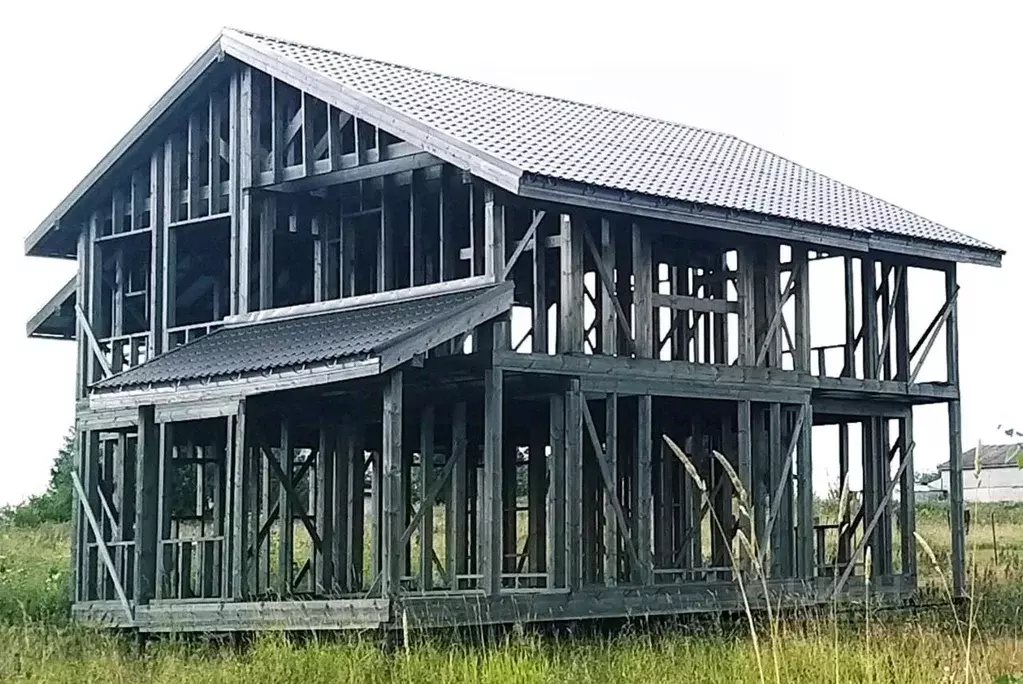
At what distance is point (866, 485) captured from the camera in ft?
79.8

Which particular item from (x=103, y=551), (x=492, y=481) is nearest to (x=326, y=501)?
(x=103, y=551)

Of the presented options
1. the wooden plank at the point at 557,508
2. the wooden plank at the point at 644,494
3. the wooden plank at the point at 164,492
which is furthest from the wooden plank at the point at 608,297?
the wooden plank at the point at 164,492

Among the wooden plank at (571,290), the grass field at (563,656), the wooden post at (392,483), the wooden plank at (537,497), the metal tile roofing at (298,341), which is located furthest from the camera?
the wooden plank at (537,497)

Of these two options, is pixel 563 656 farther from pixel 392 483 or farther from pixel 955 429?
pixel 955 429

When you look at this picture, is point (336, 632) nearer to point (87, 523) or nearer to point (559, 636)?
point (559, 636)

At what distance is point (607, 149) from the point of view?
21688 mm

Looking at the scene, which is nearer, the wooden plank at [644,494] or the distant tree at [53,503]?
the wooden plank at [644,494]

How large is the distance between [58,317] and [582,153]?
10.1m

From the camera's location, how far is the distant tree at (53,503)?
141 feet

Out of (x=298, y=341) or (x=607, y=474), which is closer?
(x=298, y=341)

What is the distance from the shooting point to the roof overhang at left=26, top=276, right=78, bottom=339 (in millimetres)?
25641

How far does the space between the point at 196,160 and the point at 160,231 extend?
1.14 meters

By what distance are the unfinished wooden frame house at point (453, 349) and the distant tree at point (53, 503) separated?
17.3m

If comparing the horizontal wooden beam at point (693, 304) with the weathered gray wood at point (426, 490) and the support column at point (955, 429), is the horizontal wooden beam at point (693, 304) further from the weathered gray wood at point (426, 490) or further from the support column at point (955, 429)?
the support column at point (955, 429)
